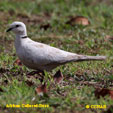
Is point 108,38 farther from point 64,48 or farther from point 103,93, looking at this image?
point 103,93

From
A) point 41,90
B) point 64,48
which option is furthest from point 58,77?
point 64,48

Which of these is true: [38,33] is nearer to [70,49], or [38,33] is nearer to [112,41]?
[70,49]

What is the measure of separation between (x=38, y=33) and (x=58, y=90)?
357 cm

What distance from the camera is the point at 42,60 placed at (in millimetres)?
5270

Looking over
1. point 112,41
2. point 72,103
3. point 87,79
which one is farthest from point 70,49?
point 72,103

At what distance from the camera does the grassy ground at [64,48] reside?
14.2 feet

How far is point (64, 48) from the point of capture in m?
7.30

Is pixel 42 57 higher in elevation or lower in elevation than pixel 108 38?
higher

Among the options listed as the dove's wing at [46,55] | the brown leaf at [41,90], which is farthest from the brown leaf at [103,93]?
the dove's wing at [46,55]

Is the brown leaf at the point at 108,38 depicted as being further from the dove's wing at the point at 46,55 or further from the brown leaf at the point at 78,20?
the dove's wing at the point at 46,55

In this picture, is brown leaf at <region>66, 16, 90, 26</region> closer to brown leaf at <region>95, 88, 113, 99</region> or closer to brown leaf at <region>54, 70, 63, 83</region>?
brown leaf at <region>54, 70, 63, 83</region>

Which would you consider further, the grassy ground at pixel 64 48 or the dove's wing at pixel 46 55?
the dove's wing at pixel 46 55

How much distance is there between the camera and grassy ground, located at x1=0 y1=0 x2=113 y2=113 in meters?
4.32

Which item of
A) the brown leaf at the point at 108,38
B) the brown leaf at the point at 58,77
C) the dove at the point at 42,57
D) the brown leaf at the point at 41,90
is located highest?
the dove at the point at 42,57
